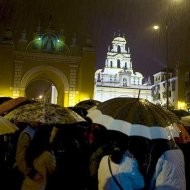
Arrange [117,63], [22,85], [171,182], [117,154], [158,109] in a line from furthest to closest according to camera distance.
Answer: [117,63]
[22,85]
[158,109]
[117,154]
[171,182]

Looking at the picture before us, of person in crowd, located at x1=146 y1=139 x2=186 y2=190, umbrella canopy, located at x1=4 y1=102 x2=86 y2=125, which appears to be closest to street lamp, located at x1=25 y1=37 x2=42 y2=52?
umbrella canopy, located at x1=4 y1=102 x2=86 y2=125

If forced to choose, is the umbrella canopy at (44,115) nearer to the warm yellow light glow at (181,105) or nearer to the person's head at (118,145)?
the person's head at (118,145)

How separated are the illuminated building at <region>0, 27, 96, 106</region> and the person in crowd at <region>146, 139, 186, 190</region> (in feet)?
87.9

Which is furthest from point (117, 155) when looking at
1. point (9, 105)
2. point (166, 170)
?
point (9, 105)

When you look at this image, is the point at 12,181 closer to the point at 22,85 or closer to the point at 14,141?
the point at 14,141

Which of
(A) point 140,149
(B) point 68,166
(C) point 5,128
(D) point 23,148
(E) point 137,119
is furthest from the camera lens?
(B) point 68,166

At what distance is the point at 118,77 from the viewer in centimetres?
7831

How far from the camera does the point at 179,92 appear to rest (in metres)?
51.4

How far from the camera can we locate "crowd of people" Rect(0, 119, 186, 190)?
3.23 meters

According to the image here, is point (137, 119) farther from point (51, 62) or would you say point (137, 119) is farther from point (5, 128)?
point (51, 62)

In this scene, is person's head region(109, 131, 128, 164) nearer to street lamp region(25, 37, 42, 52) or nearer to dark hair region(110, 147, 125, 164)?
dark hair region(110, 147, 125, 164)

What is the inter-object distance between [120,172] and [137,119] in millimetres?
666

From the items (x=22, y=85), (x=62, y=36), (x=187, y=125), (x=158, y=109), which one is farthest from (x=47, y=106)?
(x=62, y=36)

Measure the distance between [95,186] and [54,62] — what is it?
26532 millimetres
